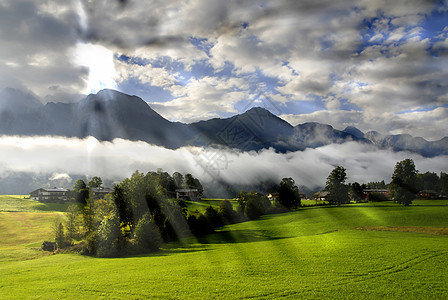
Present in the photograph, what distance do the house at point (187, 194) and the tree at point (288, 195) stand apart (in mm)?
57683

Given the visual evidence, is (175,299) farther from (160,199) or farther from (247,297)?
(160,199)

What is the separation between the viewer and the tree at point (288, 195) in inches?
4683

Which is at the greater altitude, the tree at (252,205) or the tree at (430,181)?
the tree at (252,205)

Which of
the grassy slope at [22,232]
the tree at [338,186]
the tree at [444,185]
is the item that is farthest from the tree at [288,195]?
the tree at [444,185]

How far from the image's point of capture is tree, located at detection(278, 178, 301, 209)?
11894 centimetres

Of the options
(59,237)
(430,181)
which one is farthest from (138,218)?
(430,181)

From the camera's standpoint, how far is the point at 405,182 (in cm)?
9488

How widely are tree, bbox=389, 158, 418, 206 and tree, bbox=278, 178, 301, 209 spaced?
1573 inches

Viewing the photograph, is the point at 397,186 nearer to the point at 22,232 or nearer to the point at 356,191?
the point at 356,191

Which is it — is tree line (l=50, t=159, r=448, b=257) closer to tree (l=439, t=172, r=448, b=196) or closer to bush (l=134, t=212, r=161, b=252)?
bush (l=134, t=212, r=161, b=252)

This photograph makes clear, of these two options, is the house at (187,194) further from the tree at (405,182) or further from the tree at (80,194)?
the tree at (405,182)

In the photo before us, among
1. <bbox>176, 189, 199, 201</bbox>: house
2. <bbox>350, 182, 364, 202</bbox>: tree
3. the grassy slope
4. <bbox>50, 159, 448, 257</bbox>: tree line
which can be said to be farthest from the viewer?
<bbox>176, 189, 199, 201</bbox>: house

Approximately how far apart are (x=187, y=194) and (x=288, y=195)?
217 ft

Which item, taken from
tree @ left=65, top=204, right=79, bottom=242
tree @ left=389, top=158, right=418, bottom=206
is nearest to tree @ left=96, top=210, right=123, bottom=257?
tree @ left=65, top=204, right=79, bottom=242
